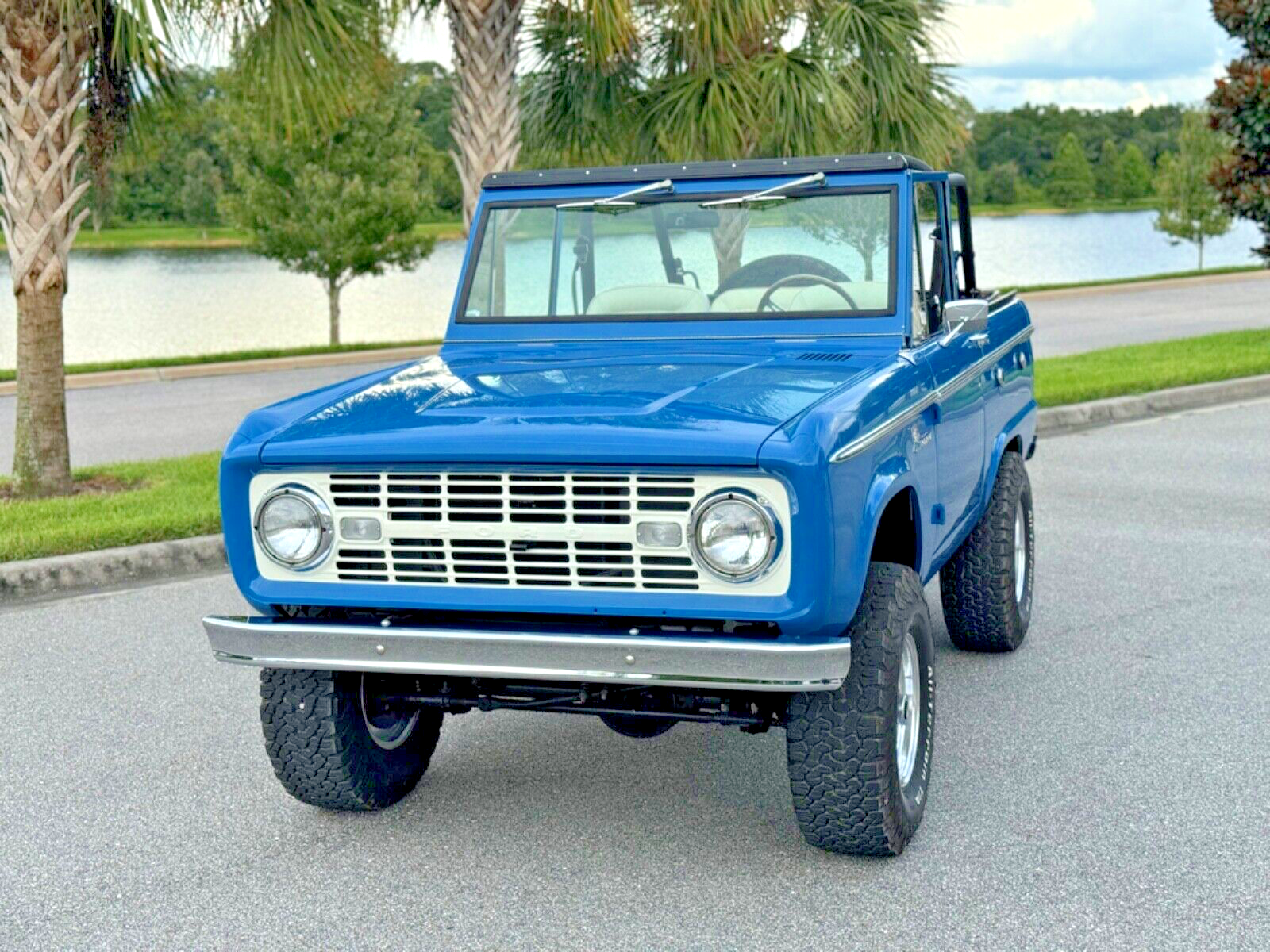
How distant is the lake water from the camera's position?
30375 millimetres

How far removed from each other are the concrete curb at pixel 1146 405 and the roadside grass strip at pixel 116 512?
6307 mm

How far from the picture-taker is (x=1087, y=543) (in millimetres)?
8242

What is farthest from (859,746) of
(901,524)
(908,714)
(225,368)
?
(225,368)

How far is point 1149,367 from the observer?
14.7 m

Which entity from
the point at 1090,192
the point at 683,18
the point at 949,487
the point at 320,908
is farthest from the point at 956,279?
the point at 1090,192

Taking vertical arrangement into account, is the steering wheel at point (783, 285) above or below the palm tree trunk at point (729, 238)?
below

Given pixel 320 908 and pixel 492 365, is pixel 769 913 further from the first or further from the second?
pixel 492 365

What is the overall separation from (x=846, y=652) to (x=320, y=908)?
4.85 feet

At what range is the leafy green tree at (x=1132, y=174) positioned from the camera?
75.6m

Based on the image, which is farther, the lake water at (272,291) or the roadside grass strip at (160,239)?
the roadside grass strip at (160,239)

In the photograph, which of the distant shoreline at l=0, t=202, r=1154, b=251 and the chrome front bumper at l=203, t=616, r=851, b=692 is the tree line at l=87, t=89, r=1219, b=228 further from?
the chrome front bumper at l=203, t=616, r=851, b=692

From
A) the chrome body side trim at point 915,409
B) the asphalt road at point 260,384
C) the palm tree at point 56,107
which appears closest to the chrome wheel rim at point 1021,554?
the chrome body side trim at point 915,409

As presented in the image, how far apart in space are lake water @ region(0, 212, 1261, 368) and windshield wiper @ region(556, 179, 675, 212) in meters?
19.2

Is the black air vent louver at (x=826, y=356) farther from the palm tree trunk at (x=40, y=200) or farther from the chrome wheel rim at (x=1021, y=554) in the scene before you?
the palm tree trunk at (x=40, y=200)
